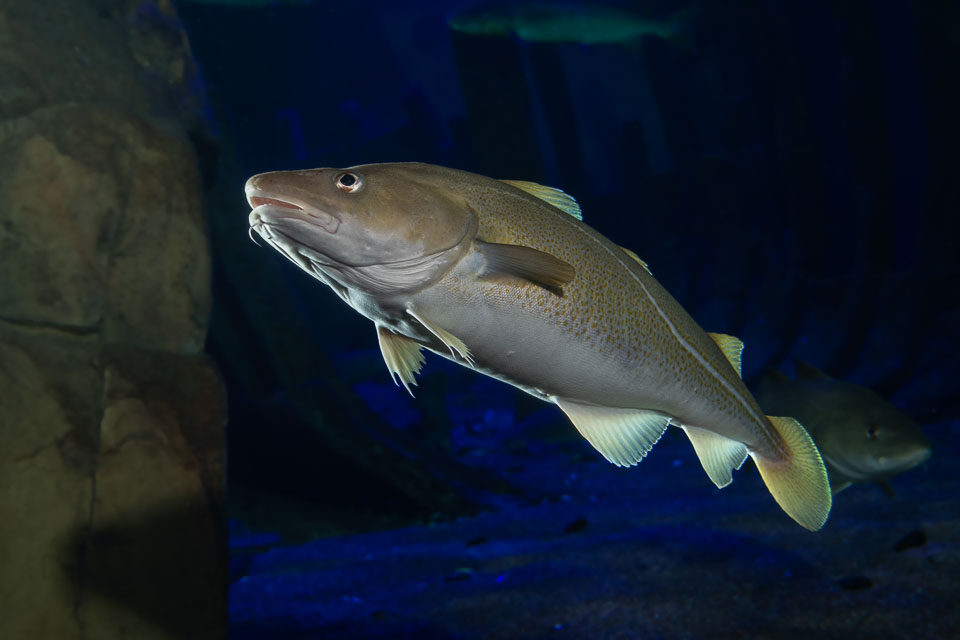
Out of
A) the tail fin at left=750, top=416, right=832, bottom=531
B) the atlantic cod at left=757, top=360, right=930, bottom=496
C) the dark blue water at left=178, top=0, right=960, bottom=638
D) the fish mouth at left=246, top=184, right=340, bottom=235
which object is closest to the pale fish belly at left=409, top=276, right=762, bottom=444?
the fish mouth at left=246, top=184, right=340, bottom=235

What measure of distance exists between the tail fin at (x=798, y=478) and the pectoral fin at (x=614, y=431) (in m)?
0.55

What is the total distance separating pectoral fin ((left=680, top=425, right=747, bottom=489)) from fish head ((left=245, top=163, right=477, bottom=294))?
1.15 metres

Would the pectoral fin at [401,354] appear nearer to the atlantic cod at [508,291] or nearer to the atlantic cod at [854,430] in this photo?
the atlantic cod at [508,291]

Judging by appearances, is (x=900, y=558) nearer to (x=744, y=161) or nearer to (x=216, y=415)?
(x=216, y=415)

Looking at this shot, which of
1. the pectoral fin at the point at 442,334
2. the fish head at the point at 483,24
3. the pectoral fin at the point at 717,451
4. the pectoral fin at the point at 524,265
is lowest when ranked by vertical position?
the pectoral fin at the point at 717,451

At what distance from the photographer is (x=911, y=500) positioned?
14.7 ft

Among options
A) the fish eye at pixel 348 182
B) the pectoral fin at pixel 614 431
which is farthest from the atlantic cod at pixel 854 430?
the fish eye at pixel 348 182

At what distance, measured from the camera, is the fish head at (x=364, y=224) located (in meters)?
1.32

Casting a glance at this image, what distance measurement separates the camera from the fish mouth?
1.29 metres

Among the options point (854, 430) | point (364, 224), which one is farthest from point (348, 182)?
point (854, 430)

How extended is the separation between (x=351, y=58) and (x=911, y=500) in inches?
996

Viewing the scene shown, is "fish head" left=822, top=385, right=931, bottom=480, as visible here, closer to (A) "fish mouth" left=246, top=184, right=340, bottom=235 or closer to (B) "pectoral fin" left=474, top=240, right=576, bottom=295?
(B) "pectoral fin" left=474, top=240, right=576, bottom=295

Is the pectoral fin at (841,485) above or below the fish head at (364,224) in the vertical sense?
below

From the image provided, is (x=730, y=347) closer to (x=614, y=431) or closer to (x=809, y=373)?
(x=614, y=431)
